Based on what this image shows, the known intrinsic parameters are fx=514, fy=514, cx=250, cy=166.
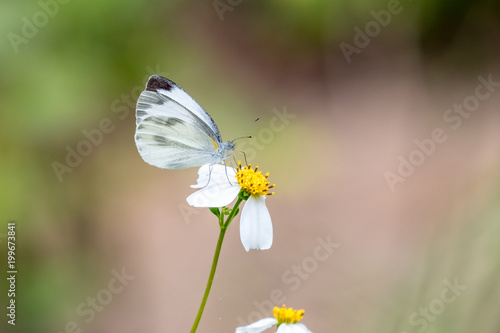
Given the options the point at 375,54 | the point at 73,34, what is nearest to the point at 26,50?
the point at 73,34

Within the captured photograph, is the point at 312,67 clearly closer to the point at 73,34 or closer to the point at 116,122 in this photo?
the point at 116,122

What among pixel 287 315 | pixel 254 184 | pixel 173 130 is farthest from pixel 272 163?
pixel 287 315

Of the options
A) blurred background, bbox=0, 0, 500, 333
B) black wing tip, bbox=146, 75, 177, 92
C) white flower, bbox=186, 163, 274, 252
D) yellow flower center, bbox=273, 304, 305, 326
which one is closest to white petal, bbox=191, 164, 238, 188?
white flower, bbox=186, 163, 274, 252

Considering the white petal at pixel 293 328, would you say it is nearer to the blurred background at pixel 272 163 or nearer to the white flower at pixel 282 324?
the white flower at pixel 282 324

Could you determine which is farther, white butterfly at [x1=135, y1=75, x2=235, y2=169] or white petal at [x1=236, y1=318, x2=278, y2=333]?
white butterfly at [x1=135, y1=75, x2=235, y2=169]

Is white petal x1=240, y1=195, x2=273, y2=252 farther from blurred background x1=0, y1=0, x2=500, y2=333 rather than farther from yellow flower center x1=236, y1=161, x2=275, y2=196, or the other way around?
blurred background x1=0, y1=0, x2=500, y2=333
